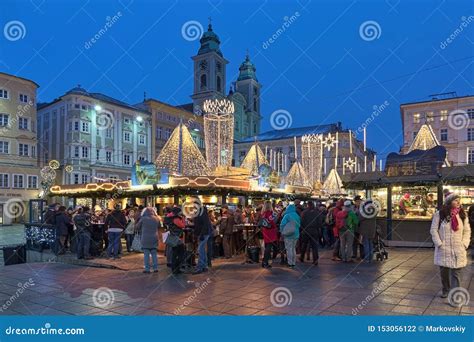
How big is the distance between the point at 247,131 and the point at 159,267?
67412 mm

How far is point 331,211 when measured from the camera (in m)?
14.4

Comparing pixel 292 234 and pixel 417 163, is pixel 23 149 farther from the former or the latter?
pixel 292 234

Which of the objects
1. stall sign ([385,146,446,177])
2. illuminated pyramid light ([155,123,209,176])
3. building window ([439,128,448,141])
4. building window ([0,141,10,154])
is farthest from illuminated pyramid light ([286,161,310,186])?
building window ([0,141,10,154])

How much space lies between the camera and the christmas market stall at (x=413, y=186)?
15094mm

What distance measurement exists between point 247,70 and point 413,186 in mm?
67012

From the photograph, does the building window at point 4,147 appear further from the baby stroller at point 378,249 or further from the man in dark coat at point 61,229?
the baby stroller at point 378,249

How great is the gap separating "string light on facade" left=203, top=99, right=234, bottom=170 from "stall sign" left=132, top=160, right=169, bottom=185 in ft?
8.80

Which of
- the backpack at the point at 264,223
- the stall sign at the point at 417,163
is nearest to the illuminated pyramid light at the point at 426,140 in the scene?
the stall sign at the point at 417,163

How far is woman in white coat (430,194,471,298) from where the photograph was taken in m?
6.46

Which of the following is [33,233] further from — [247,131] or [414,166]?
[247,131]

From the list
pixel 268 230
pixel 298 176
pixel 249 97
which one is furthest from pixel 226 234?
pixel 249 97

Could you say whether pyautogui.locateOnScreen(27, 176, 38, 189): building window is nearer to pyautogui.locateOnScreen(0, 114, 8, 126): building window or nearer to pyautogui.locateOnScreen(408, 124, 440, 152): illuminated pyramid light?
pyautogui.locateOnScreen(0, 114, 8, 126): building window

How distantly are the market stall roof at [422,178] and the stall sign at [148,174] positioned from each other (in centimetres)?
863

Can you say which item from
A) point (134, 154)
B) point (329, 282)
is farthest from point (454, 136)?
point (329, 282)
